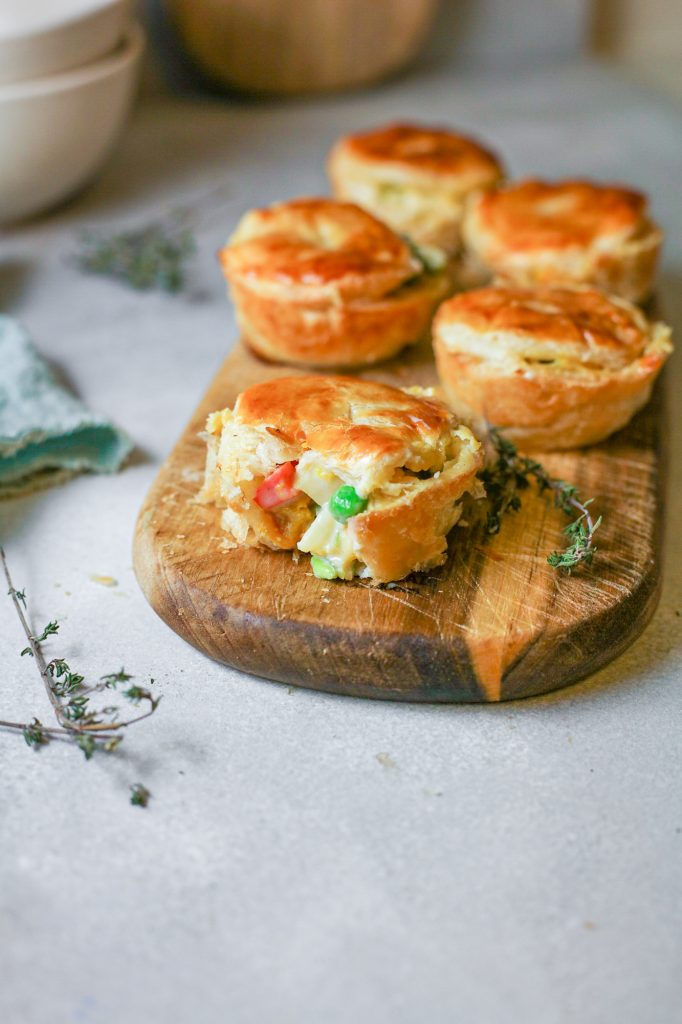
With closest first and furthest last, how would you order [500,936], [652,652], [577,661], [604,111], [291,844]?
[500,936] < [291,844] < [577,661] < [652,652] < [604,111]

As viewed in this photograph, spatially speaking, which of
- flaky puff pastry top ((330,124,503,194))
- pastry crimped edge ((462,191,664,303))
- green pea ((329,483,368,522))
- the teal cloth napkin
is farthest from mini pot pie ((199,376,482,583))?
flaky puff pastry top ((330,124,503,194))

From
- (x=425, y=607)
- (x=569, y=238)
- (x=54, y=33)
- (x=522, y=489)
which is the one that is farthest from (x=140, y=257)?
(x=425, y=607)

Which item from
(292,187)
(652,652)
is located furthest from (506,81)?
(652,652)

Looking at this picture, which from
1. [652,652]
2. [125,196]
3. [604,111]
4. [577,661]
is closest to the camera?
[577,661]

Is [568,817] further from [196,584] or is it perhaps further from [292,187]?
[292,187]

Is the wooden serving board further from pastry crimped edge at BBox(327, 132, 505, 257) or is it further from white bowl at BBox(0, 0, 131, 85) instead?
white bowl at BBox(0, 0, 131, 85)
